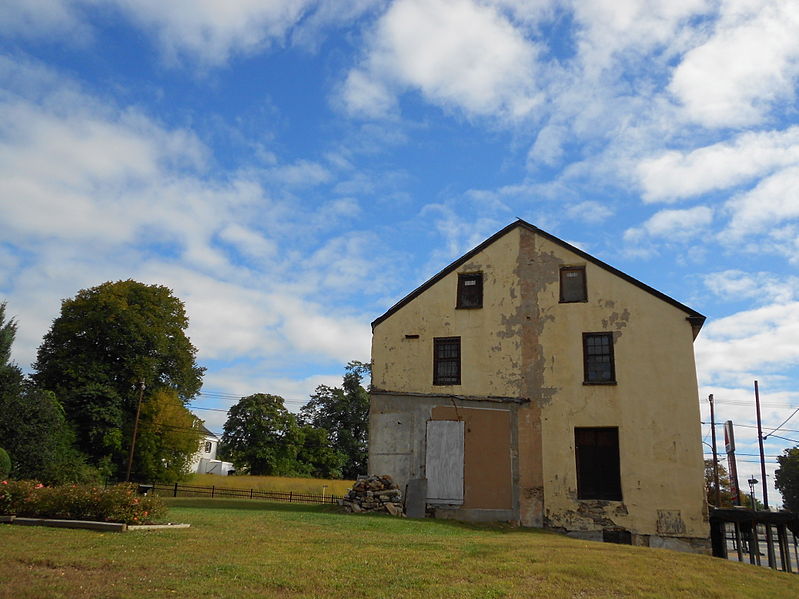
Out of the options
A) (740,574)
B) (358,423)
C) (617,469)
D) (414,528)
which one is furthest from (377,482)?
(358,423)

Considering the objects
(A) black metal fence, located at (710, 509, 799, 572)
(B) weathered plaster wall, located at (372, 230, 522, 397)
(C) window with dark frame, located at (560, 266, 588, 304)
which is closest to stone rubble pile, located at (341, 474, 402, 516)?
(B) weathered plaster wall, located at (372, 230, 522, 397)

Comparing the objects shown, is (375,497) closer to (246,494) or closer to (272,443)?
(246,494)

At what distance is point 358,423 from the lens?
66.4 m

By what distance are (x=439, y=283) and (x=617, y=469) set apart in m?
9.12

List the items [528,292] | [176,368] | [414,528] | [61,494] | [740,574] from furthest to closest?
[176,368]
[528,292]
[414,528]
[61,494]
[740,574]

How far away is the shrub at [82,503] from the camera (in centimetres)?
1359

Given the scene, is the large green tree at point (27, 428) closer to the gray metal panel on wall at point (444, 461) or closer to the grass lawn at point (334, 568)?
the gray metal panel on wall at point (444, 461)

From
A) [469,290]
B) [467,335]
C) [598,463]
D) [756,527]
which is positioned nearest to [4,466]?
[467,335]

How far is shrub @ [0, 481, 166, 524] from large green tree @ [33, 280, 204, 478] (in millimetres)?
27373

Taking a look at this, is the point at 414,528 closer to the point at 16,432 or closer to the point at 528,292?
the point at 528,292

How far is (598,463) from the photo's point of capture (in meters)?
21.8

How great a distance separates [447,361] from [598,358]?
5.35m

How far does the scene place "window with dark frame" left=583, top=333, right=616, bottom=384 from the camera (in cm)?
2244

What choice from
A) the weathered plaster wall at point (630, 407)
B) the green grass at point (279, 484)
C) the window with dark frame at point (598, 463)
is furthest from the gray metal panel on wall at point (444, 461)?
the green grass at point (279, 484)
